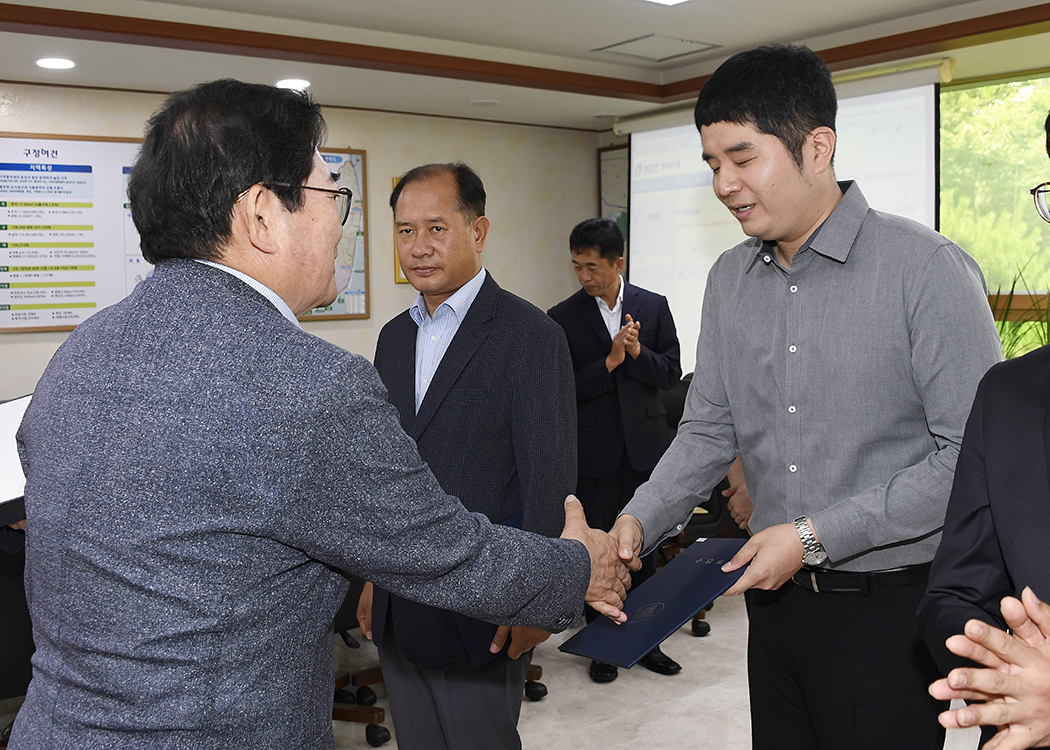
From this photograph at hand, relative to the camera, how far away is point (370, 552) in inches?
44.4

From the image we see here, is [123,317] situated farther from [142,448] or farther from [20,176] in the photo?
[20,176]

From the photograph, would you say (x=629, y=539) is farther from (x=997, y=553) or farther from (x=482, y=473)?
(x=997, y=553)

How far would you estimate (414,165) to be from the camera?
571 centimetres

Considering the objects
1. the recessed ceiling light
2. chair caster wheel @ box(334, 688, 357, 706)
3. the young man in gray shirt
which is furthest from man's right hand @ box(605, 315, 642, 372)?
the recessed ceiling light

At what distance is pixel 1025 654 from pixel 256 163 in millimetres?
1100

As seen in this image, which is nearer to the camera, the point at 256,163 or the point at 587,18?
the point at 256,163

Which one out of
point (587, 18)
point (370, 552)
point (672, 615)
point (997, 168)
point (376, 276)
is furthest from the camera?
point (376, 276)

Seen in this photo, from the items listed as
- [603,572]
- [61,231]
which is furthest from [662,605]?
[61,231]

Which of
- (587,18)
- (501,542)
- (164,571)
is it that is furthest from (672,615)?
(587,18)

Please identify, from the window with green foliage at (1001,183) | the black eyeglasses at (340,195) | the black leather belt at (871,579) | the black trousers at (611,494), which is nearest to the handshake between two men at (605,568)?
the black leather belt at (871,579)

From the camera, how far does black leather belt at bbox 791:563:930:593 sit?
1.62m

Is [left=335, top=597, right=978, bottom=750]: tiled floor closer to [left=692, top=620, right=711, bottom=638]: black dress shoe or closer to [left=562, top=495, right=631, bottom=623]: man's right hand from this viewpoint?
[left=692, top=620, right=711, bottom=638]: black dress shoe

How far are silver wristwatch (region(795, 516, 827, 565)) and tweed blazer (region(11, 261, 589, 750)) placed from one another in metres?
0.74

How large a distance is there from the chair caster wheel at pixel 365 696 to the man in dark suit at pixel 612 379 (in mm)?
898
